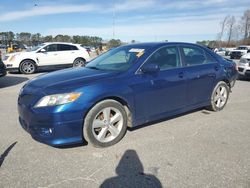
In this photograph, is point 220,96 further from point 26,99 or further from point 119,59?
point 26,99

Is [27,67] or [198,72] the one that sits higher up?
[198,72]

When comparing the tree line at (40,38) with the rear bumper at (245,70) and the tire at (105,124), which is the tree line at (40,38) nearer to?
the rear bumper at (245,70)

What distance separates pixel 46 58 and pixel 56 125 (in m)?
10.7

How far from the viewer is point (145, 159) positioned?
3.76m

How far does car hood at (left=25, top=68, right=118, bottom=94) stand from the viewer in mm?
3912

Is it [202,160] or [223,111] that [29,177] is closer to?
[202,160]

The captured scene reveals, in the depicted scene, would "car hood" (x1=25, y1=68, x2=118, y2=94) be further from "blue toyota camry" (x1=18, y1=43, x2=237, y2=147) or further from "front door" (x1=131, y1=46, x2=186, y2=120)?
"front door" (x1=131, y1=46, x2=186, y2=120)

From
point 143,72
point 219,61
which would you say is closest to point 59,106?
point 143,72

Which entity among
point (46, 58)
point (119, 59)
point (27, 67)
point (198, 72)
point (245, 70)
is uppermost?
point (119, 59)

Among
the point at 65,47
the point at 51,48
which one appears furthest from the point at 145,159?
the point at 65,47

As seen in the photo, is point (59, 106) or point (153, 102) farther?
point (153, 102)

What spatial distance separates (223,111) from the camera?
6180 mm

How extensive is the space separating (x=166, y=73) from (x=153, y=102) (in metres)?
0.58

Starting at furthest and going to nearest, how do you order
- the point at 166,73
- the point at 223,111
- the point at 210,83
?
the point at 223,111, the point at 210,83, the point at 166,73
